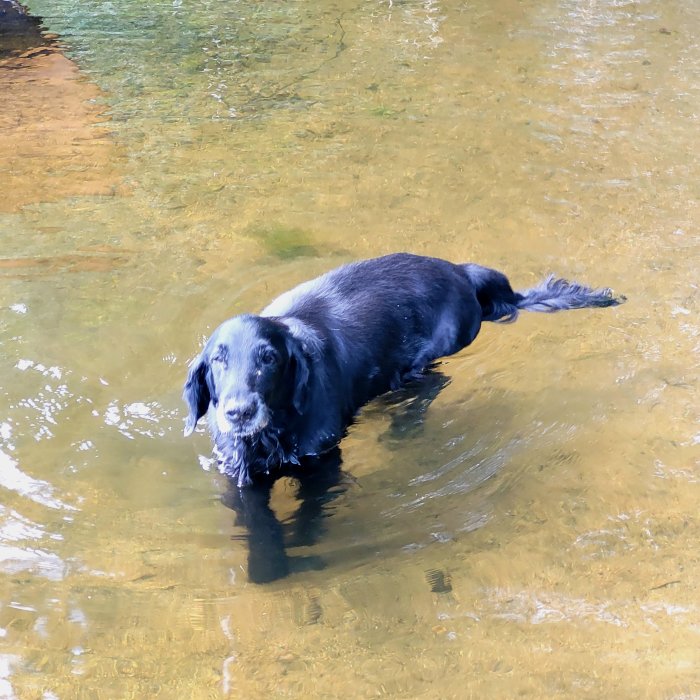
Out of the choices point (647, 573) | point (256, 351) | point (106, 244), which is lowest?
point (647, 573)

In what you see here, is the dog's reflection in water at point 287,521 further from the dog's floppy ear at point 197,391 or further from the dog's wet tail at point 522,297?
the dog's wet tail at point 522,297

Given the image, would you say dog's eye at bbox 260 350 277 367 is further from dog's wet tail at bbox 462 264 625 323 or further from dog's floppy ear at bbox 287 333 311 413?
dog's wet tail at bbox 462 264 625 323

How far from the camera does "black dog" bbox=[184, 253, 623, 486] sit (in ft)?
12.4

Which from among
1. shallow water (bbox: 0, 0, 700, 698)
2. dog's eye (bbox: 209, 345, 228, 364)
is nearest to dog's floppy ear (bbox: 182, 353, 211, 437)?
dog's eye (bbox: 209, 345, 228, 364)

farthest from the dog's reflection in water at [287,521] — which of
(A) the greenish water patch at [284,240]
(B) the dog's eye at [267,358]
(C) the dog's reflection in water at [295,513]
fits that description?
(A) the greenish water patch at [284,240]

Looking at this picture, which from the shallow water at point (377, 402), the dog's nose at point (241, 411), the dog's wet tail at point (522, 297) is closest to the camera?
the shallow water at point (377, 402)

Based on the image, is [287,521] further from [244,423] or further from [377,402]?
[377,402]

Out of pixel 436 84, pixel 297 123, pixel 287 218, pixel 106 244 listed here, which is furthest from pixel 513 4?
pixel 106 244

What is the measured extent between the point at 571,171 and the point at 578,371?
2.46m

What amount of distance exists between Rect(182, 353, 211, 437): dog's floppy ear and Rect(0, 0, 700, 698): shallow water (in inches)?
13.4

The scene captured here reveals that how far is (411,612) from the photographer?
3416 millimetres

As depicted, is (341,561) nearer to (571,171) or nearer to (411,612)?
(411,612)

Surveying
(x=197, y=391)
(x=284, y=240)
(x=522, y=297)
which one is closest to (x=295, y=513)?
(x=197, y=391)

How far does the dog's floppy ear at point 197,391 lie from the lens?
156 inches
